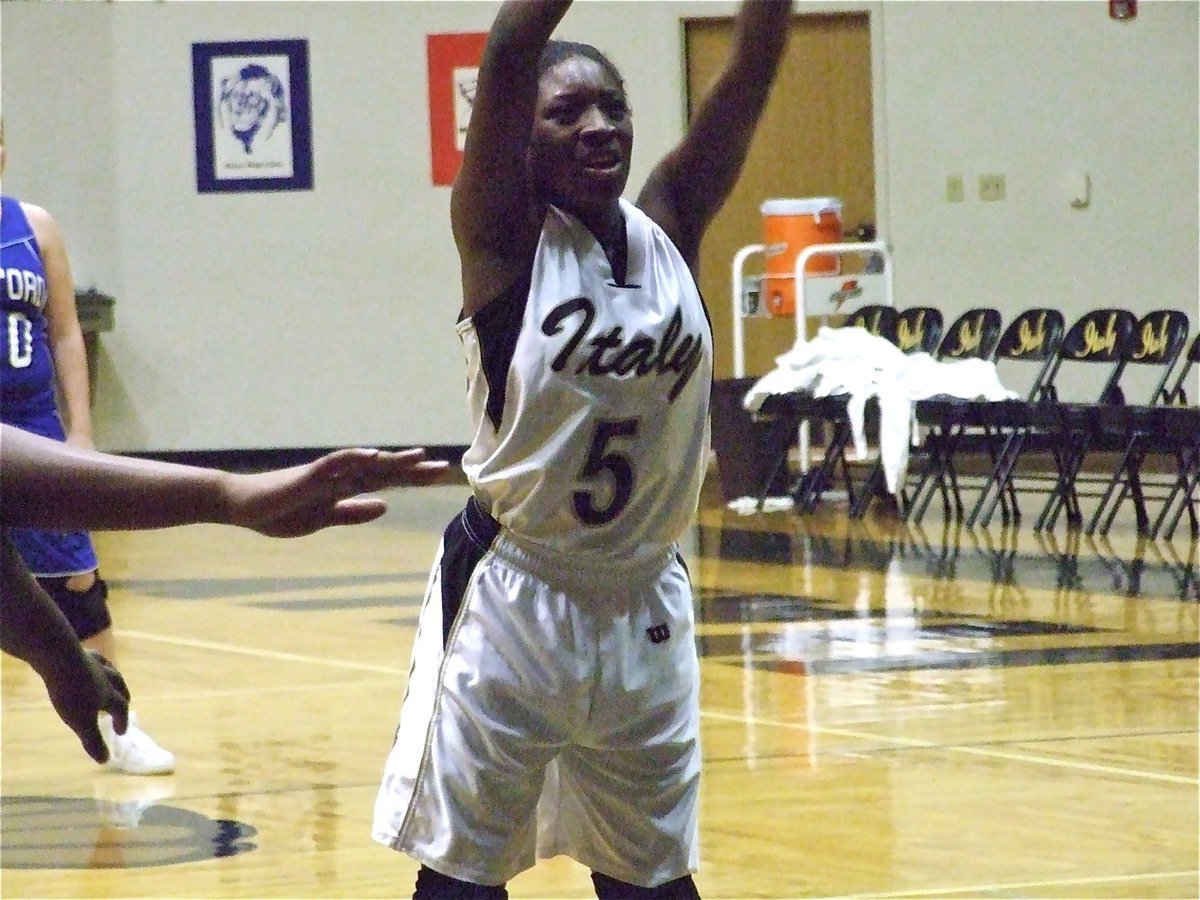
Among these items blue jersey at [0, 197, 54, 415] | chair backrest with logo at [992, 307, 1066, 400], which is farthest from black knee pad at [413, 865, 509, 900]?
chair backrest with logo at [992, 307, 1066, 400]

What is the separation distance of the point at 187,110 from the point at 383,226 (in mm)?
1561

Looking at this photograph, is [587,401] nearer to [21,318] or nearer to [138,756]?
[21,318]

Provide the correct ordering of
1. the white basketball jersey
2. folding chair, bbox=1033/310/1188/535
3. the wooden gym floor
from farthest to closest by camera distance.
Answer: folding chair, bbox=1033/310/1188/535
the wooden gym floor
the white basketball jersey

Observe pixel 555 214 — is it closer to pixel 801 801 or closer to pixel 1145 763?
pixel 801 801

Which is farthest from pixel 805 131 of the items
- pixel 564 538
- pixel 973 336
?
pixel 564 538

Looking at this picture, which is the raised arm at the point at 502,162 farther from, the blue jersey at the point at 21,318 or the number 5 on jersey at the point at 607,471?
the blue jersey at the point at 21,318

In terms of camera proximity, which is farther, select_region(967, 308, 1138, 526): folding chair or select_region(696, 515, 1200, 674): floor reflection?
select_region(967, 308, 1138, 526): folding chair

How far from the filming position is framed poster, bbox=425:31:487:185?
14.1 metres

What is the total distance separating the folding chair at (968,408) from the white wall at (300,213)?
239 centimetres

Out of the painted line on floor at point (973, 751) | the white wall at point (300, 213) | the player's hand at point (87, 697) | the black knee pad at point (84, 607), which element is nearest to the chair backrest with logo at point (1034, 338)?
the white wall at point (300, 213)

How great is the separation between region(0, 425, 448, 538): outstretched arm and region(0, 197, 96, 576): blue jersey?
9.97 feet

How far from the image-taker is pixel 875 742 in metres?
5.53

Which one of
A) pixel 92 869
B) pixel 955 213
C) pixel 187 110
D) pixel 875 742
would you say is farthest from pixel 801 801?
pixel 187 110

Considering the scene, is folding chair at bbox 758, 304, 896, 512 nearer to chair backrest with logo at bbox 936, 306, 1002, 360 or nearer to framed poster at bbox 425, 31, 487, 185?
chair backrest with logo at bbox 936, 306, 1002, 360
